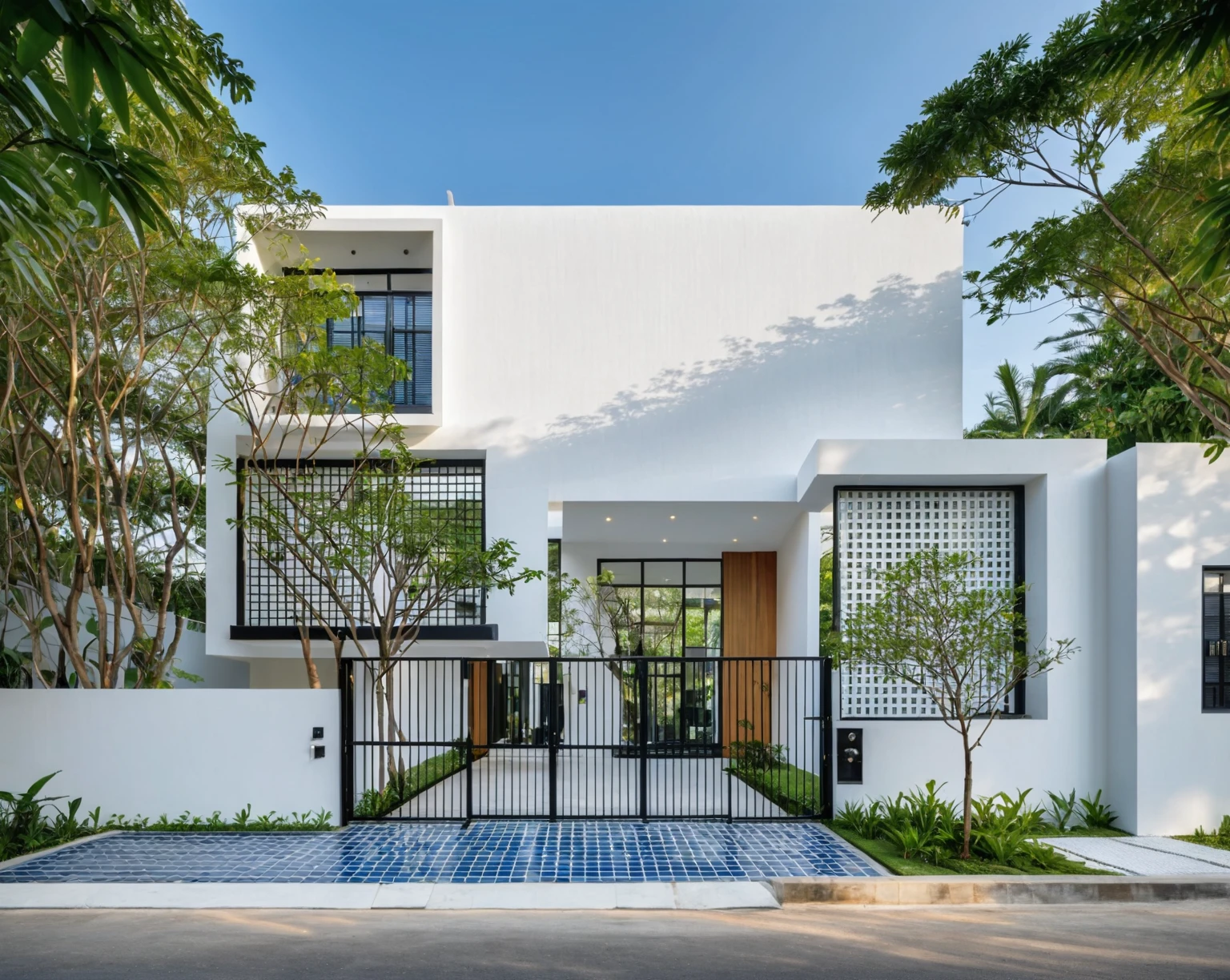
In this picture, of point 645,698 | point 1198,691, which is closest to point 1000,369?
point 1198,691

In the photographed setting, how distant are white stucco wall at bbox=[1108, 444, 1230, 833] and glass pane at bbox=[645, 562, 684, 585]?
11.1m

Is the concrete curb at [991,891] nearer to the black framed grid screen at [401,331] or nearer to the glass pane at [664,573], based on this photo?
the black framed grid screen at [401,331]

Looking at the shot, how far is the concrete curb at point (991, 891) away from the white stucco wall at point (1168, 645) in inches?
96.8

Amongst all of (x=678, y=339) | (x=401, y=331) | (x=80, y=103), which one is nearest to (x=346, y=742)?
(x=401, y=331)

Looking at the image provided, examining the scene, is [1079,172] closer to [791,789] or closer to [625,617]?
[791,789]

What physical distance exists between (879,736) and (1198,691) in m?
3.59

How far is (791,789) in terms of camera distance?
11.8m

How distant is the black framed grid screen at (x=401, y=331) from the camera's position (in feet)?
44.2

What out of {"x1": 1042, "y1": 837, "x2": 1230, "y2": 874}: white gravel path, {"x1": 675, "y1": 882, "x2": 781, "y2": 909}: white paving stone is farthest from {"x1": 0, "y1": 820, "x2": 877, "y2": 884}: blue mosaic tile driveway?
{"x1": 1042, "y1": 837, "x2": 1230, "y2": 874}: white gravel path

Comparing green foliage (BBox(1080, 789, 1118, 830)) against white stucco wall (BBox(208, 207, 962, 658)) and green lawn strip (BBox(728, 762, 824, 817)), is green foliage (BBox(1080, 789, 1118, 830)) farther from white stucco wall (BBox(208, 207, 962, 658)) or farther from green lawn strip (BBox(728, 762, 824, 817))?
white stucco wall (BBox(208, 207, 962, 658))

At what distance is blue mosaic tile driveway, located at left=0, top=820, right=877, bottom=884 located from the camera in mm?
8125

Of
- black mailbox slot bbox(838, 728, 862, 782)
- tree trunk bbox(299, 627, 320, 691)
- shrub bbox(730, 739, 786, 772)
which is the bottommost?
shrub bbox(730, 739, 786, 772)

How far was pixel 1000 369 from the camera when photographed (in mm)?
23469

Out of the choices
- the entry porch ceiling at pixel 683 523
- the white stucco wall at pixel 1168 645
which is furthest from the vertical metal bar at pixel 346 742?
the white stucco wall at pixel 1168 645
